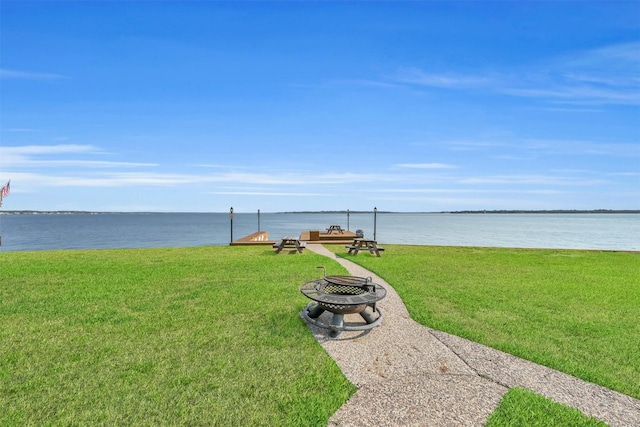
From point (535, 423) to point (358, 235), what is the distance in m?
16.4

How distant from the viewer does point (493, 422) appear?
10.6ft

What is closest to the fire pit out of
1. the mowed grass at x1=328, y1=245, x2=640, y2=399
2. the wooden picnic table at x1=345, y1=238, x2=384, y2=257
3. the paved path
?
the paved path

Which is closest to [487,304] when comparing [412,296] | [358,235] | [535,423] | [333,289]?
[412,296]

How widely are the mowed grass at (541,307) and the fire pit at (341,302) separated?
123cm

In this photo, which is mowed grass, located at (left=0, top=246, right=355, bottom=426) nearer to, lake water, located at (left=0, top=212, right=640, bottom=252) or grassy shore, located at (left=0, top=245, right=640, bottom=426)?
grassy shore, located at (left=0, top=245, right=640, bottom=426)

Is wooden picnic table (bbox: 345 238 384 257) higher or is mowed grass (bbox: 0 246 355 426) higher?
wooden picnic table (bbox: 345 238 384 257)

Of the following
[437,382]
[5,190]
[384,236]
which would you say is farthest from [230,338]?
[384,236]

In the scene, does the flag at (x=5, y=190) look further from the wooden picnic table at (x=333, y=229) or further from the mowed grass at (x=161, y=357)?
the wooden picnic table at (x=333, y=229)

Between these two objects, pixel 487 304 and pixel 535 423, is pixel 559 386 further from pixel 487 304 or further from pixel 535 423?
pixel 487 304

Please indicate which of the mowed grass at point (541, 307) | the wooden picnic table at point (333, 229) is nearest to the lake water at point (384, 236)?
the wooden picnic table at point (333, 229)

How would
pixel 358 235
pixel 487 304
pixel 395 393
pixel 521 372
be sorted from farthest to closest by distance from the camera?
pixel 358 235, pixel 487 304, pixel 521 372, pixel 395 393

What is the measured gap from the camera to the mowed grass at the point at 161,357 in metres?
3.38

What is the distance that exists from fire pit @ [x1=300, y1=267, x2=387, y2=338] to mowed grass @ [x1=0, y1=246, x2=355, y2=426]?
0.42 m

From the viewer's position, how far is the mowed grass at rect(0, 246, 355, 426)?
133 inches
